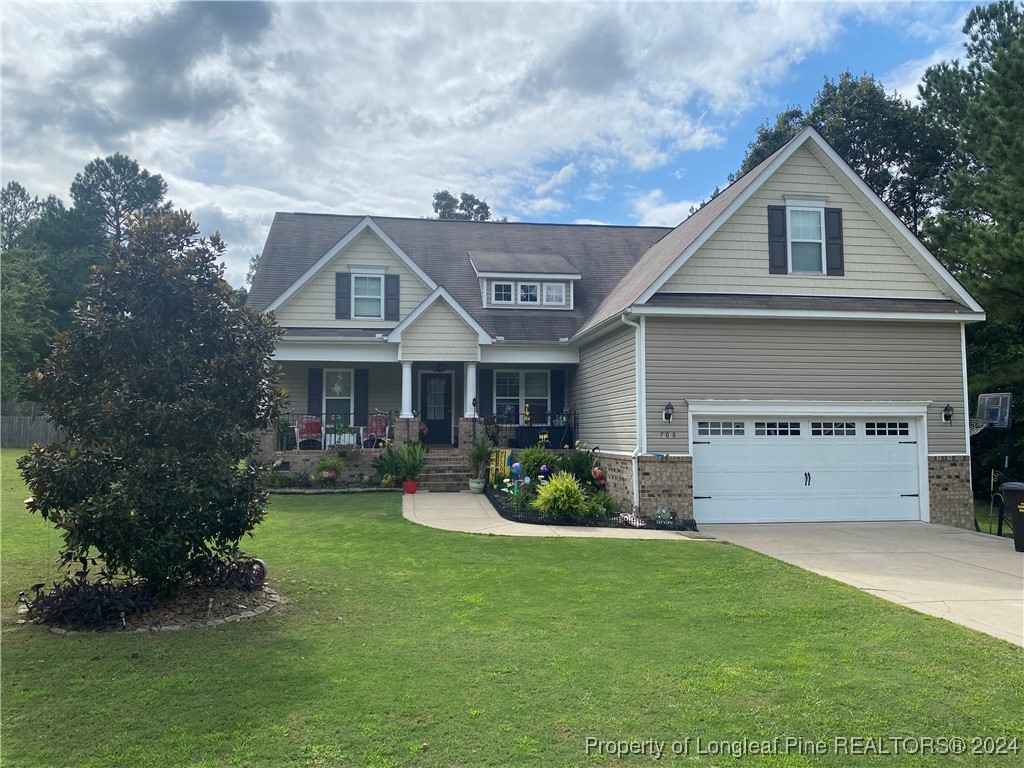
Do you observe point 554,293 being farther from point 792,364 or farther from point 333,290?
point 792,364

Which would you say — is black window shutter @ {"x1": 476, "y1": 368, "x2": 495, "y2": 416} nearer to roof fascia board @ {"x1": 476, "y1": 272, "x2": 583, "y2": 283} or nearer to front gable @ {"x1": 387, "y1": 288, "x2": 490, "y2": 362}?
front gable @ {"x1": 387, "y1": 288, "x2": 490, "y2": 362}

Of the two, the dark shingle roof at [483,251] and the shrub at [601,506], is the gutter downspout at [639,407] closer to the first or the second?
the shrub at [601,506]

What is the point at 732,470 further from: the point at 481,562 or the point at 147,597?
the point at 147,597

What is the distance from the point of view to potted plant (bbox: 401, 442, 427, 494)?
15.7 metres

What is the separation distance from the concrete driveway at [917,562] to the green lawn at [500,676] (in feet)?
2.44

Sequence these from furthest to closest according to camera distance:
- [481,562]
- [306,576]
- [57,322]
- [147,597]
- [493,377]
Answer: [57,322]
[493,377]
[481,562]
[306,576]
[147,597]

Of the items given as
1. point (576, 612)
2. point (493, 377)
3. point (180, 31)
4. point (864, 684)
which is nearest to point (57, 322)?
point (493, 377)

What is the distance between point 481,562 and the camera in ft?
29.2

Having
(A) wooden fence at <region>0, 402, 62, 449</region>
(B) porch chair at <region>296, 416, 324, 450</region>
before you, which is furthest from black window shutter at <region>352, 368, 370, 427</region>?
(A) wooden fence at <region>0, 402, 62, 449</region>

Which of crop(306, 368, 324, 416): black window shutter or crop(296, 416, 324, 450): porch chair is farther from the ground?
crop(306, 368, 324, 416): black window shutter

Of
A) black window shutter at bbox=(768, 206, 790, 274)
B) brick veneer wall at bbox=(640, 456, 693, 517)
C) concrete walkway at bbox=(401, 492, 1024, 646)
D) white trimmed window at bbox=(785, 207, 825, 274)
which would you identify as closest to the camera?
concrete walkway at bbox=(401, 492, 1024, 646)

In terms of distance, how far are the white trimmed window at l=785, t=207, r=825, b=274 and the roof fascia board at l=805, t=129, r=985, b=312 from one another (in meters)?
0.92

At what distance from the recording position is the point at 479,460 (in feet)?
53.4

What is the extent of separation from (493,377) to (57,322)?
35048mm
